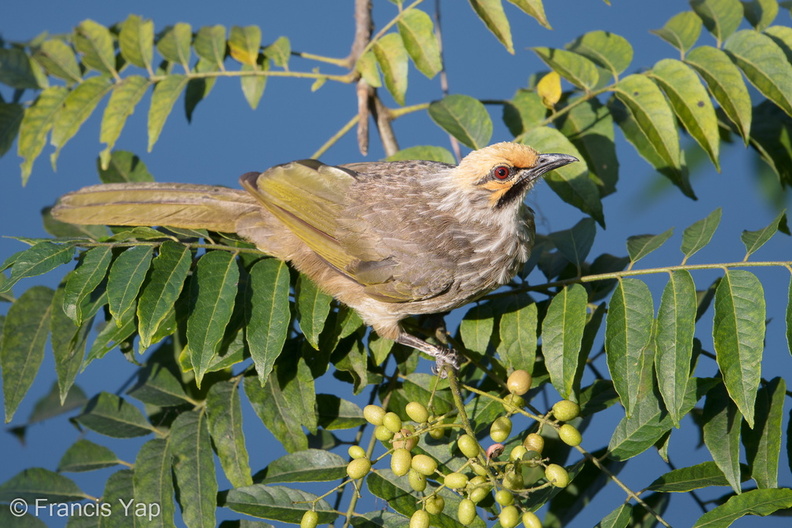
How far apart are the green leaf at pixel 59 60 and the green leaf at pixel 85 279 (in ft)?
4.87

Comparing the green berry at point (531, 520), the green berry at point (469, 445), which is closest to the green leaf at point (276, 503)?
the green berry at point (469, 445)

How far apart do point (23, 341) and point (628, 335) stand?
2.05 m

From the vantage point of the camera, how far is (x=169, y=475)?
2.63 m

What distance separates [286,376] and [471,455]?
794 mm

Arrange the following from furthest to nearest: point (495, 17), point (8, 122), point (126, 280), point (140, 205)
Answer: point (8, 122), point (140, 205), point (495, 17), point (126, 280)

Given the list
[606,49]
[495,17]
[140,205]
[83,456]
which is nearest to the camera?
[495,17]

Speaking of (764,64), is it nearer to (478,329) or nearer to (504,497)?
(478,329)

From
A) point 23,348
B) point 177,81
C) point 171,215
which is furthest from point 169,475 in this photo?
point 177,81

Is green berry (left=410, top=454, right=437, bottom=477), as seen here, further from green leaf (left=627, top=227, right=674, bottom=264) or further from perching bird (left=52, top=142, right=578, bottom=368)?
green leaf (left=627, top=227, right=674, bottom=264)

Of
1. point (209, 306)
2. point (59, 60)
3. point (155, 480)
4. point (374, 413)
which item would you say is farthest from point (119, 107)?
point (374, 413)

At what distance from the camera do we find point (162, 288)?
2.39 meters

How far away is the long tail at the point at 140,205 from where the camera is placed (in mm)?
3010

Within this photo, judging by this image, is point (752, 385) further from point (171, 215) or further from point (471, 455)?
point (171, 215)

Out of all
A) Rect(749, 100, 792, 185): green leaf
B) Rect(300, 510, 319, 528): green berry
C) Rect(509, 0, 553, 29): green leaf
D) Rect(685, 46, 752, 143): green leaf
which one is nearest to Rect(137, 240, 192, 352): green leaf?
Rect(300, 510, 319, 528): green berry
